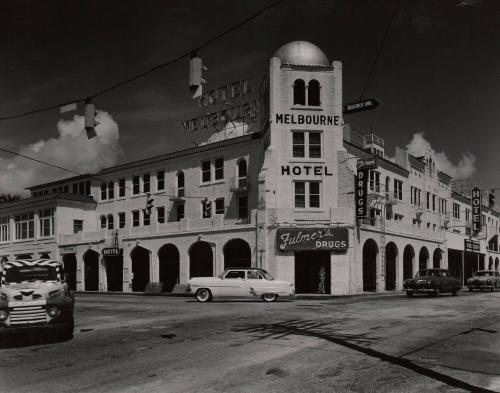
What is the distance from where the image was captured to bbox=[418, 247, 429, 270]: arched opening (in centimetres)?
4881

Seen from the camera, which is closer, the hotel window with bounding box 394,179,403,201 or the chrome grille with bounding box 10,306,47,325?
the chrome grille with bounding box 10,306,47,325

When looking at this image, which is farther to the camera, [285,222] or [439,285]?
[285,222]

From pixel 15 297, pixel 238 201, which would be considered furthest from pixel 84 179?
pixel 15 297

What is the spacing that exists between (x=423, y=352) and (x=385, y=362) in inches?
59.9

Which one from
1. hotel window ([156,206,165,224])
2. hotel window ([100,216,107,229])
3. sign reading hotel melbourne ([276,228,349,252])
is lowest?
sign reading hotel melbourne ([276,228,349,252])

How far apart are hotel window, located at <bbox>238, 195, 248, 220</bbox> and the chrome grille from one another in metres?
28.1

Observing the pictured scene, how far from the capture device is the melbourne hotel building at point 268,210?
3653 centimetres

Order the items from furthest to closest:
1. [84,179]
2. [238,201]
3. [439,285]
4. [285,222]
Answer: [84,179] → [238,201] → [285,222] → [439,285]

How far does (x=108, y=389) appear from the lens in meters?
7.95

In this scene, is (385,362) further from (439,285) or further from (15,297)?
(439,285)

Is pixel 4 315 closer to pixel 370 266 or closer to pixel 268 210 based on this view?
pixel 268 210

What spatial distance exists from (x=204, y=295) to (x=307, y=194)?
12062mm

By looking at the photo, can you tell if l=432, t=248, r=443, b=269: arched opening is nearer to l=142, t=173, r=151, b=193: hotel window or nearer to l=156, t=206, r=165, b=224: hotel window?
l=156, t=206, r=165, b=224: hotel window

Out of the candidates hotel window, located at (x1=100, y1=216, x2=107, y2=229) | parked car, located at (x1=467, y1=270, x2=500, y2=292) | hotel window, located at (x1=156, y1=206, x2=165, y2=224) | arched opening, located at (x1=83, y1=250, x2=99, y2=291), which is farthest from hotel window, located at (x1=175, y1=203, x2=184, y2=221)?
parked car, located at (x1=467, y1=270, x2=500, y2=292)
